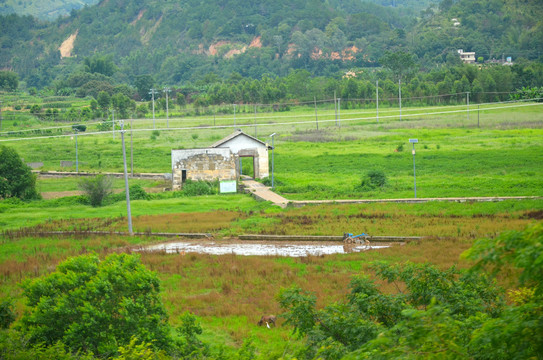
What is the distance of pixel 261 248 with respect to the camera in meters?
23.6

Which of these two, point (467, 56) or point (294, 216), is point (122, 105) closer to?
point (294, 216)

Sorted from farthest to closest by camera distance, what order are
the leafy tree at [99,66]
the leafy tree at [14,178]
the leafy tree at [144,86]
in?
the leafy tree at [99,66], the leafy tree at [144,86], the leafy tree at [14,178]

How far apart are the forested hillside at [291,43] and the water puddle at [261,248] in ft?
331

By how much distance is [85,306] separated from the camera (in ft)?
36.7

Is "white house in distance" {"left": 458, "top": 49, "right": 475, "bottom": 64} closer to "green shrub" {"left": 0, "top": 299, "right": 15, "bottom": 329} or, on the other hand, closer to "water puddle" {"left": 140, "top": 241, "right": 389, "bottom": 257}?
"water puddle" {"left": 140, "top": 241, "right": 389, "bottom": 257}

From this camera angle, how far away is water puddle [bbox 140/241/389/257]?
73.6 feet

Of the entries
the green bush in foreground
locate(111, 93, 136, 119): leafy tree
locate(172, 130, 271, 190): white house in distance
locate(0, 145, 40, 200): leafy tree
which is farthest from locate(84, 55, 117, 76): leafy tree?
the green bush in foreground

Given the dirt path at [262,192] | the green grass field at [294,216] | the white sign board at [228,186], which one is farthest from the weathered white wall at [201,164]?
the green grass field at [294,216]

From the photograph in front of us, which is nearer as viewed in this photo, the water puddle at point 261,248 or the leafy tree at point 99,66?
the water puddle at point 261,248

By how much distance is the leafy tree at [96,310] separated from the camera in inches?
441

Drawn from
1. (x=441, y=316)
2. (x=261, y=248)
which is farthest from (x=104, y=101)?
(x=441, y=316)

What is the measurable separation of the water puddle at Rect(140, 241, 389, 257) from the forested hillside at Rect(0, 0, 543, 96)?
331 feet

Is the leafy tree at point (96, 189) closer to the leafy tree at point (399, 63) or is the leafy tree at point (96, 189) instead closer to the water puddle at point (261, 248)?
the water puddle at point (261, 248)

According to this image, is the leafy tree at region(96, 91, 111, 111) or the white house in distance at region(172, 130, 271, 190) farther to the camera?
the leafy tree at region(96, 91, 111, 111)
